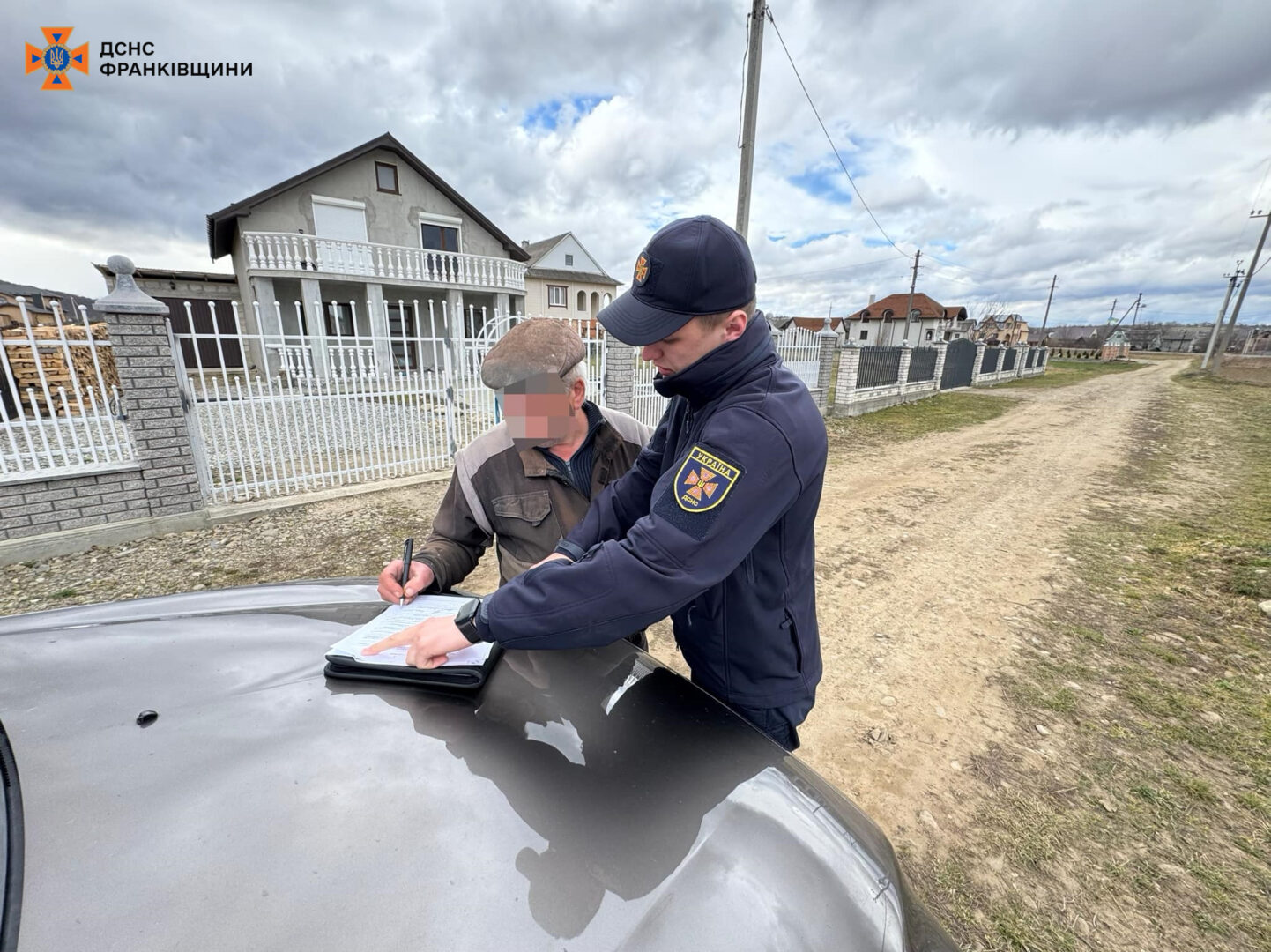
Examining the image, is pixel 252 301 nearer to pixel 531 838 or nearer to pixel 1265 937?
pixel 531 838

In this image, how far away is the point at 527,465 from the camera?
5.64 ft

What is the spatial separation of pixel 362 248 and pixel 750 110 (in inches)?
540

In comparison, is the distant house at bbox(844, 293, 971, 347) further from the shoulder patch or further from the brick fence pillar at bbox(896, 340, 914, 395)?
the shoulder patch

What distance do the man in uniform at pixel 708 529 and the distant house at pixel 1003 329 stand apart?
A: 67.8 meters

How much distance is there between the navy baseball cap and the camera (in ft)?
3.59

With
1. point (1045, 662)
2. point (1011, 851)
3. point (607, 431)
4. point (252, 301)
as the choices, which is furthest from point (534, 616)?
point (252, 301)

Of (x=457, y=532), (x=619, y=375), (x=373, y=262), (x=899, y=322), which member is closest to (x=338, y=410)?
(x=619, y=375)

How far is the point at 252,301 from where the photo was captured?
53.2ft

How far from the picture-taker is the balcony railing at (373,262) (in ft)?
48.6

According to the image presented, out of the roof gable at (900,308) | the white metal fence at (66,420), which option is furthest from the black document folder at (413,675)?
the roof gable at (900,308)

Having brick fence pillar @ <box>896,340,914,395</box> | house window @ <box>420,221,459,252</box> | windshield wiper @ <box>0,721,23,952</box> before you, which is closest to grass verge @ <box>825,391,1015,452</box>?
brick fence pillar @ <box>896,340,914,395</box>

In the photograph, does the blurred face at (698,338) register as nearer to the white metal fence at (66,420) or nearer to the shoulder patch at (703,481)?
the shoulder patch at (703,481)

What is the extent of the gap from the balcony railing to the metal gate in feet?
54.5

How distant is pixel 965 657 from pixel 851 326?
64914mm
